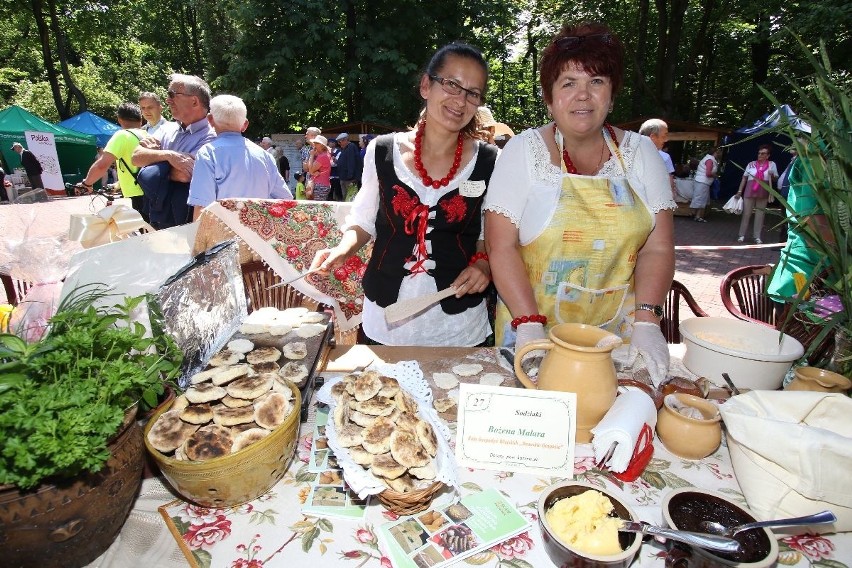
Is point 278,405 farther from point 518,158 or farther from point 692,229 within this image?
point 692,229

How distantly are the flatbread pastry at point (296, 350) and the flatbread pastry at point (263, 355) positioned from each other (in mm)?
33

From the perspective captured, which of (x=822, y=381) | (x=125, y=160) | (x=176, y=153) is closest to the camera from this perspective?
(x=822, y=381)

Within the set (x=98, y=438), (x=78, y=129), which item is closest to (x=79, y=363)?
(x=98, y=438)

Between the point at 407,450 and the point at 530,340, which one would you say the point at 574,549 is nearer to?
the point at 407,450

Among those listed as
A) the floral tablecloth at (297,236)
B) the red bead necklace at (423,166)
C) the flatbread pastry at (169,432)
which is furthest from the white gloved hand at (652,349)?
the floral tablecloth at (297,236)

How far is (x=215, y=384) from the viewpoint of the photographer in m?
1.15

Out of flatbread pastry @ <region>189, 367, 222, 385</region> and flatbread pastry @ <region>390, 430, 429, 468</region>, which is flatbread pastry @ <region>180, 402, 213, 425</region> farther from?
flatbread pastry @ <region>390, 430, 429, 468</region>

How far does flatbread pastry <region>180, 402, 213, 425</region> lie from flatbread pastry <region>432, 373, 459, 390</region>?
0.75m

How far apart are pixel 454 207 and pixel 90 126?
22.7 meters

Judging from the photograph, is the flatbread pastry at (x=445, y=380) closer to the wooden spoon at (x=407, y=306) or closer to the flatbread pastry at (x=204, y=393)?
the wooden spoon at (x=407, y=306)

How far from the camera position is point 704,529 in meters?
0.93

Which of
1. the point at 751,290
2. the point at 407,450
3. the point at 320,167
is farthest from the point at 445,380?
the point at 320,167

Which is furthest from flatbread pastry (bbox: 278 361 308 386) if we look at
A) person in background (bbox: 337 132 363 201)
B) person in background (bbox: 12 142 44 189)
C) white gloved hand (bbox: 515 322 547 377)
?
person in background (bbox: 12 142 44 189)

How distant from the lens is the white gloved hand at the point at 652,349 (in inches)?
58.1
